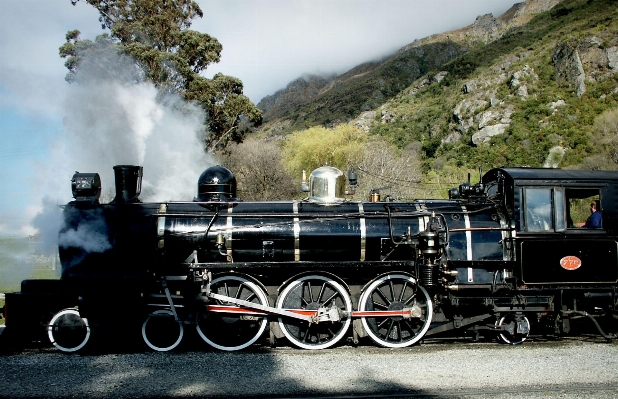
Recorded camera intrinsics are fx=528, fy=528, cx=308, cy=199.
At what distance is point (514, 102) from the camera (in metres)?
63.6

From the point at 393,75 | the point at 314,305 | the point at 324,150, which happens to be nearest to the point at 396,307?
the point at 314,305

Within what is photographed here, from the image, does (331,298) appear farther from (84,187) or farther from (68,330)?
(84,187)

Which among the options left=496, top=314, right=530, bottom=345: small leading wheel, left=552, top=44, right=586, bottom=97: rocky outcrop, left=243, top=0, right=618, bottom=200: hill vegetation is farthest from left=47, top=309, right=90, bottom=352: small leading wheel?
left=552, top=44, right=586, bottom=97: rocky outcrop

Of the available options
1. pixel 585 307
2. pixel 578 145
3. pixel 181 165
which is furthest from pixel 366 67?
pixel 585 307

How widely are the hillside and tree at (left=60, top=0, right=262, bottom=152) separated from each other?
26.3 meters

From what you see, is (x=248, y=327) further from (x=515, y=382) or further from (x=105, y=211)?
(x=515, y=382)

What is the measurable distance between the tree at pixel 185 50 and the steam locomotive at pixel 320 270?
2043cm

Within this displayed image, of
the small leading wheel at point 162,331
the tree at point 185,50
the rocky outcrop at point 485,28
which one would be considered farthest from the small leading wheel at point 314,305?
the rocky outcrop at point 485,28

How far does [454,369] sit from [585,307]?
9.87 feet

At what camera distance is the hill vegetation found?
51.7m

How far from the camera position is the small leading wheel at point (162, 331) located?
771cm

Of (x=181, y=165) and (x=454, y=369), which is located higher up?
(x=181, y=165)

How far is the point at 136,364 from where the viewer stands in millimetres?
6715

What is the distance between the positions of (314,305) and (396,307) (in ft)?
4.07
